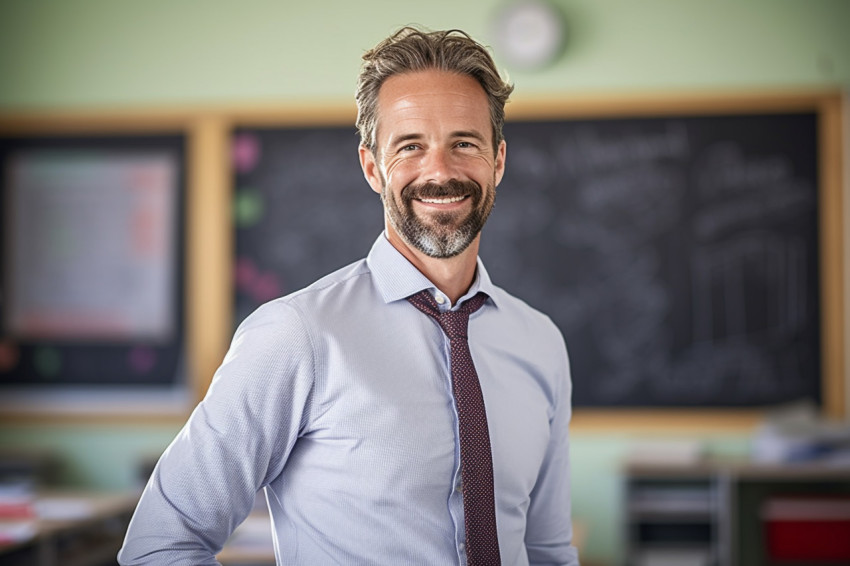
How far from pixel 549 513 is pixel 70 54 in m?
3.54

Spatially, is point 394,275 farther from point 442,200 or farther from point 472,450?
point 472,450

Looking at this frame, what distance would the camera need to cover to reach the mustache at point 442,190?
1.34 m

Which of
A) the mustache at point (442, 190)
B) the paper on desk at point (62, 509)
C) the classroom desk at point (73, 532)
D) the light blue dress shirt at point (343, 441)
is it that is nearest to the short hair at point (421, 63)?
the mustache at point (442, 190)

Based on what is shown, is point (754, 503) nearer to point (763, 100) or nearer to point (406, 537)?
point (763, 100)

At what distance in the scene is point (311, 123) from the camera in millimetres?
4152

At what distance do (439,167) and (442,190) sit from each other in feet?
0.10

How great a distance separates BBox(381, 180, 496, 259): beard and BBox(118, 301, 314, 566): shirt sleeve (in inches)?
8.7

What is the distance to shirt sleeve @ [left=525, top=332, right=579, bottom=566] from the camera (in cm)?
152

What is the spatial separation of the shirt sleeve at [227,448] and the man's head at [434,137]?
240 mm

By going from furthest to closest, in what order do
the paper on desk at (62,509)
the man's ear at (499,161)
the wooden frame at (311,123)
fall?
1. the wooden frame at (311,123)
2. the paper on desk at (62,509)
3. the man's ear at (499,161)

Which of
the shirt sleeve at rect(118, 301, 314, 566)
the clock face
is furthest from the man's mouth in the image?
the clock face

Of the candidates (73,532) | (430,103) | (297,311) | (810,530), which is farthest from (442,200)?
(810,530)

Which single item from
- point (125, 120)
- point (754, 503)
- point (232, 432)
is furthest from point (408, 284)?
point (125, 120)

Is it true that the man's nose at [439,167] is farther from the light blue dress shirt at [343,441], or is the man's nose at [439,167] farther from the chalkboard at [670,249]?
the chalkboard at [670,249]
